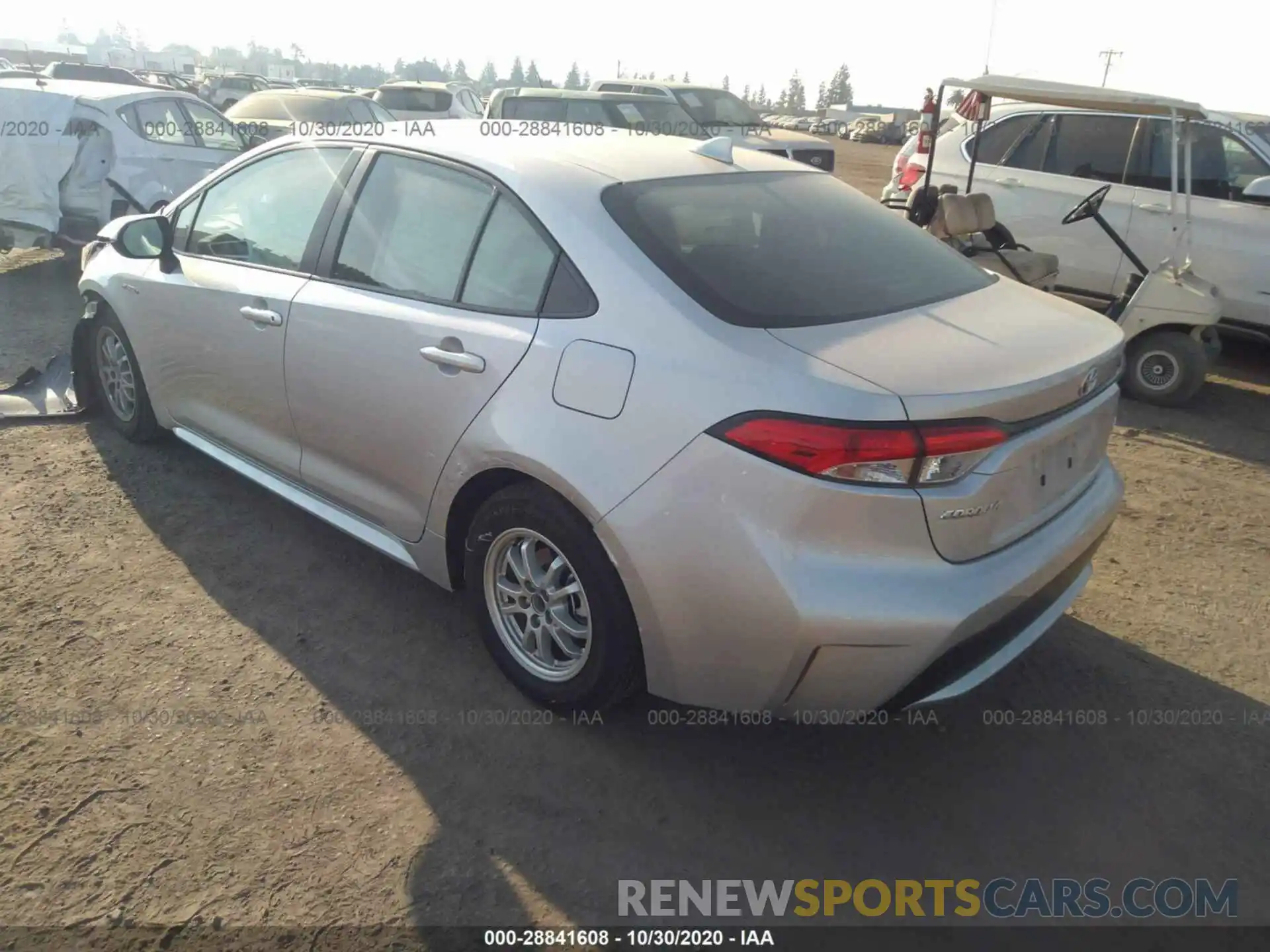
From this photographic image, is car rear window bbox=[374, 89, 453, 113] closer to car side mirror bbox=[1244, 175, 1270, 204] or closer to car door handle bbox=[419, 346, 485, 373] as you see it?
Answer: car side mirror bbox=[1244, 175, 1270, 204]

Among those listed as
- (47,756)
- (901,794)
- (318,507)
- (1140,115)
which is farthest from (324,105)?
(901,794)

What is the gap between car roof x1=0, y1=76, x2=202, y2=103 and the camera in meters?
8.65

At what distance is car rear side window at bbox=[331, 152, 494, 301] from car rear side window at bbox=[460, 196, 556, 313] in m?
0.06

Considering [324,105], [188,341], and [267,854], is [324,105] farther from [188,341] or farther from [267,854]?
[267,854]

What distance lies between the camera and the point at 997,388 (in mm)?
2311

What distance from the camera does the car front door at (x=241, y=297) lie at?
139 inches

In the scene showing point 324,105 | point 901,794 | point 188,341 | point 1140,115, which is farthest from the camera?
point 324,105

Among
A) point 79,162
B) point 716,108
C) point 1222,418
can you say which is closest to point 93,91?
point 79,162

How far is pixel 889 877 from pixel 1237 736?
141cm

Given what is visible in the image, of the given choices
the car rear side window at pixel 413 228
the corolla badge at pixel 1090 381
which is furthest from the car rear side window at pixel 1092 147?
the car rear side window at pixel 413 228

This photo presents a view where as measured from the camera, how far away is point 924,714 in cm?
307

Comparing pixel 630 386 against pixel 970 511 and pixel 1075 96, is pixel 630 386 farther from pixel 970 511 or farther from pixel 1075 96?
pixel 1075 96

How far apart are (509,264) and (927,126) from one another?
7.11 meters

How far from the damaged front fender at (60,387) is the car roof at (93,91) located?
4152 millimetres
